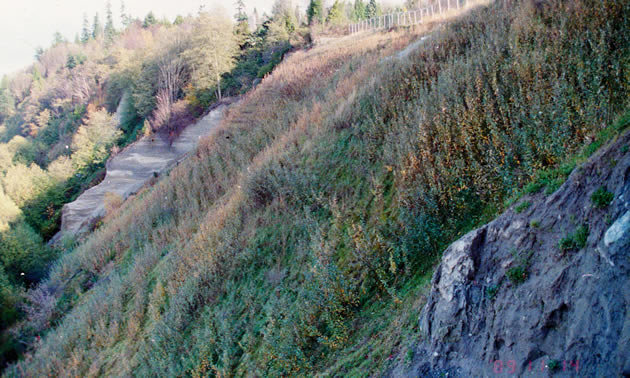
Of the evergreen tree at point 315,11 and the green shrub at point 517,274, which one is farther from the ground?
the evergreen tree at point 315,11

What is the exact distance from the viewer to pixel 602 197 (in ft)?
9.39

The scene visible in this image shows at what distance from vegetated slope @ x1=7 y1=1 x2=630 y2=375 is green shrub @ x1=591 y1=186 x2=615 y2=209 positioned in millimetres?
574

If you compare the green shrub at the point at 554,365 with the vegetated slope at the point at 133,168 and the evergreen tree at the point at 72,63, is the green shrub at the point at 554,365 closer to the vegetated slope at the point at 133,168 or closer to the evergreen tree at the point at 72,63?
the vegetated slope at the point at 133,168

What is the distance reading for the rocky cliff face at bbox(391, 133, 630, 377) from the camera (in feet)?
8.30

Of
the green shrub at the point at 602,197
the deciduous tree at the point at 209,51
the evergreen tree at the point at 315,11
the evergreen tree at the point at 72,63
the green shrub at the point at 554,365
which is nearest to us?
the green shrub at the point at 554,365

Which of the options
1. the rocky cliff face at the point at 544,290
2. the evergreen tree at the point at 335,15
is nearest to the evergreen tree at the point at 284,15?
the evergreen tree at the point at 335,15

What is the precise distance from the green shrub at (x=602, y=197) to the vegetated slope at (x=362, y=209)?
0.57m

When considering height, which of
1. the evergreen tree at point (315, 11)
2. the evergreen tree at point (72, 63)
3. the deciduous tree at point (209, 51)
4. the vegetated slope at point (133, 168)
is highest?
the evergreen tree at point (72, 63)

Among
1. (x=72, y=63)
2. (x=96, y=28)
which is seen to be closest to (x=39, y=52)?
(x=96, y=28)

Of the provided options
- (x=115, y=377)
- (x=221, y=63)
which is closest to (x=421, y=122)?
(x=115, y=377)

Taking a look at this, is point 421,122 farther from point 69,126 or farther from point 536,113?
point 69,126

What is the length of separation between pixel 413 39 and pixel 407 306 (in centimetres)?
1336

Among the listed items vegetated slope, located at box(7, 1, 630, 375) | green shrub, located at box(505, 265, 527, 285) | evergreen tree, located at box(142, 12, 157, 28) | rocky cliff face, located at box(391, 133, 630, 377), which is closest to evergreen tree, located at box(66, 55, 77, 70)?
evergreen tree, located at box(142, 12, 157, 28)

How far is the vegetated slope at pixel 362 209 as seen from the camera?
4.84 meters
